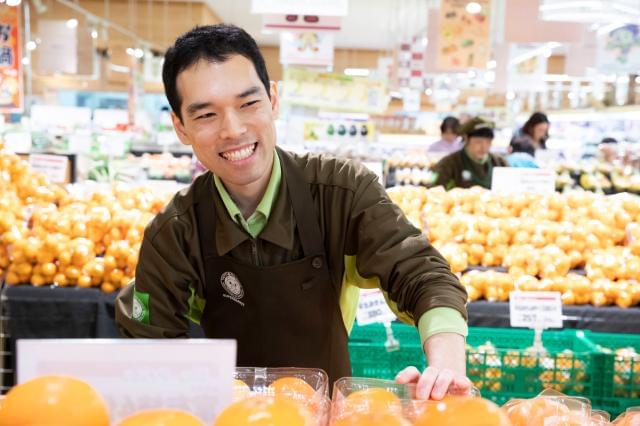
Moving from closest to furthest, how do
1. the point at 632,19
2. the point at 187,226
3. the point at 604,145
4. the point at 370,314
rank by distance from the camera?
the point at 187,226 → the point at 370,314 → the point at 632,19 → the point at 604,145

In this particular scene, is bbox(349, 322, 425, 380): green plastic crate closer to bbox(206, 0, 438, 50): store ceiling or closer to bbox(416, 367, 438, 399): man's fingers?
bbox(416, 367, 438, 399): man's fingers

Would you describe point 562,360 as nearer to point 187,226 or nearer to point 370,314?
point 370,314

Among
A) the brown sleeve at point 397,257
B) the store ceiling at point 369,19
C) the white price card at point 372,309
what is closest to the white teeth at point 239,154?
the brown sleeve at point 397,257

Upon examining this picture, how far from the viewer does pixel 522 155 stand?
716cm

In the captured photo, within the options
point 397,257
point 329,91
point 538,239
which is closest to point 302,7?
point 329,91

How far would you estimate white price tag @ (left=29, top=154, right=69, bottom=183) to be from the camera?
4.82 m

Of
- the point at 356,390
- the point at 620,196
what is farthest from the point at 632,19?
the point at 356,390

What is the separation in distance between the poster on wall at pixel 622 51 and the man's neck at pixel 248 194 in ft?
24.9

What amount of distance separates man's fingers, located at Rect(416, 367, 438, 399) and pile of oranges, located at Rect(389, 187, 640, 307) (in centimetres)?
201

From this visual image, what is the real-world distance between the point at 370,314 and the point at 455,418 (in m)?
1.80

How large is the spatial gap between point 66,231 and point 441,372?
2.82 m

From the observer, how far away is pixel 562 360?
2.42 metres

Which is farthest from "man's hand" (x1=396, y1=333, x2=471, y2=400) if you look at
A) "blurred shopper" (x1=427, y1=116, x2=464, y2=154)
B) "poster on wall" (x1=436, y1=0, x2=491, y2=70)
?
"blurred shopper" (x1=427, y1=116, x2=464, y2=154)

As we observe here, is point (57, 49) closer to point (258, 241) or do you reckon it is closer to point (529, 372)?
point (258, 241)
